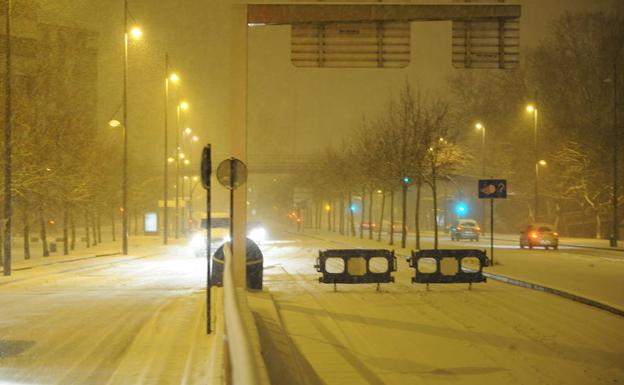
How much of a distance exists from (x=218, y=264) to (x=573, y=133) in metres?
43.2

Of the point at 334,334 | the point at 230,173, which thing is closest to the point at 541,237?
the point at 230,173

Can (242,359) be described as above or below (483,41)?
below

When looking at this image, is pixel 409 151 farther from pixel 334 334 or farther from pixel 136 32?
pixel 334 334

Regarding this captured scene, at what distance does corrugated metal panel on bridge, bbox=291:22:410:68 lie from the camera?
19.0 m

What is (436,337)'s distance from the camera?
12.4 metres

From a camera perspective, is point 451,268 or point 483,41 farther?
point 451,268

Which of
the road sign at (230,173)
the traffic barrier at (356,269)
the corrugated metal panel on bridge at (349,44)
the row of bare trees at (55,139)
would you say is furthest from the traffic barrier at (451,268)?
the row of bare trees at (55,139)

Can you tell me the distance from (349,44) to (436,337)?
29.4ft

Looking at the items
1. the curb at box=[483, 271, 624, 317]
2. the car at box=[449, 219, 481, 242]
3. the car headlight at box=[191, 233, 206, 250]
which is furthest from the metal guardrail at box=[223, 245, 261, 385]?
the car at box=[449, 219, 481, 242]

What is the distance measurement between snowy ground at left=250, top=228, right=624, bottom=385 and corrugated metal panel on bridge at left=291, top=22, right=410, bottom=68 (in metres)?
5.65

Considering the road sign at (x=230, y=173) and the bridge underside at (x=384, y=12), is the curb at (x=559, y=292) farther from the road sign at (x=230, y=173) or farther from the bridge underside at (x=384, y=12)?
the road sign at (x=230, y=173)

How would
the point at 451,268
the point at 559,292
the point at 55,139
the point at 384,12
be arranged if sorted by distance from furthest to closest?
1. the point at 55,139
2. the point at 451,268
3. the point at 384,12
4. the point at 559,292

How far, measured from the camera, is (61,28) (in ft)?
127

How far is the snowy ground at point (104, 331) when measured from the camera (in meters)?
9.34
